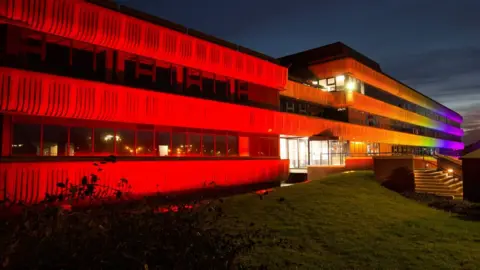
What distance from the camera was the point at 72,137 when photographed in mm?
16281

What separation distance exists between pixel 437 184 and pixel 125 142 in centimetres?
2353

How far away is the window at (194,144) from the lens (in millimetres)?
21422

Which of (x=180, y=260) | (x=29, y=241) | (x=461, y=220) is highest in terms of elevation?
(x=29, y=241)

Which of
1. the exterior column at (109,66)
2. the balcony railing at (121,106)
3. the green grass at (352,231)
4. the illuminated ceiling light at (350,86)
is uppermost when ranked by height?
the illuminated ceiling light at (350,86)

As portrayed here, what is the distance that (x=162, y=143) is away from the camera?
787 inches

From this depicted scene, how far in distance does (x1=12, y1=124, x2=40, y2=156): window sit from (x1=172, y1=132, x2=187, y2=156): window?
716 centimetres

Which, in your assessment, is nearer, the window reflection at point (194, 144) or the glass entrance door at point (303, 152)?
the window reflection at point (194, 144)

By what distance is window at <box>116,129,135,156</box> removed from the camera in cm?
1803

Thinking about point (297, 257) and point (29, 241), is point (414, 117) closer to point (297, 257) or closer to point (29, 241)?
point (297, 257)

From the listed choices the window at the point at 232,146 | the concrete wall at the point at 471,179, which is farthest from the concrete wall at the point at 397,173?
the window at the point at 232,146

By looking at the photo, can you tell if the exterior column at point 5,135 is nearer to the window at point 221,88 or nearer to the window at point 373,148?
the window at point 221,88

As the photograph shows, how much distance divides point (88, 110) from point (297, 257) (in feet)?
Result: 36.9

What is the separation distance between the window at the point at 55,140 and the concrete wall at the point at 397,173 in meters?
22.9

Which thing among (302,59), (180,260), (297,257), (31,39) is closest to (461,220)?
(297,257)
